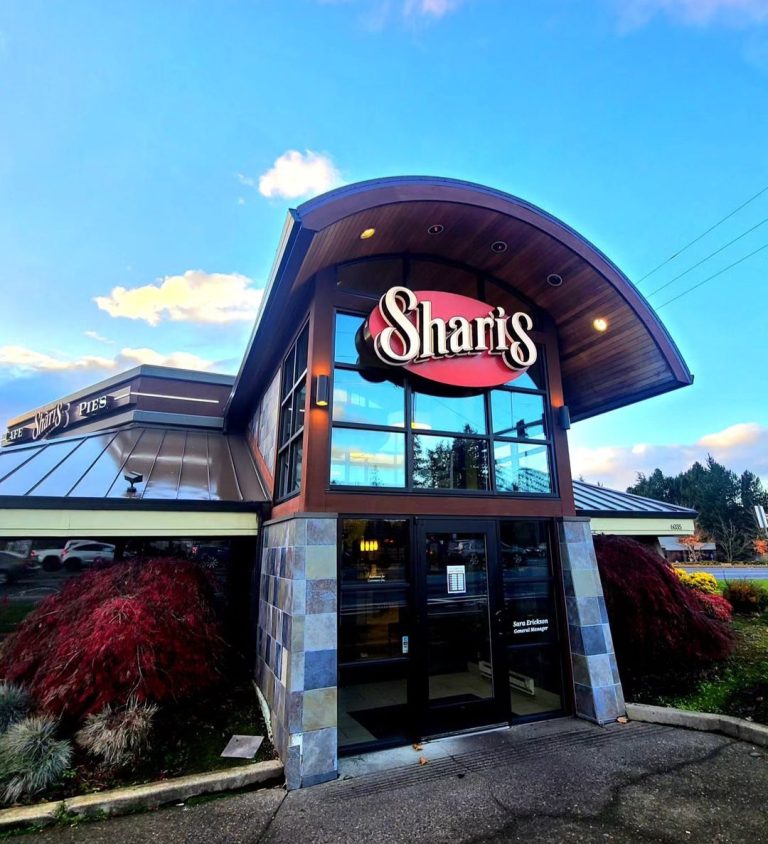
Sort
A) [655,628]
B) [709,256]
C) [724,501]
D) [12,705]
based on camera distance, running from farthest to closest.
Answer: [724,501], [709,256], [655,628], [12,705]

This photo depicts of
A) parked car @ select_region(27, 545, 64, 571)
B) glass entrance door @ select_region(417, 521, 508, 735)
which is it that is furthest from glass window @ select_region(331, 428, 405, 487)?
parked car @ select_region(27, 545, 64, 571)

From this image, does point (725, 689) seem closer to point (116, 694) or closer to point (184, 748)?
point (184, 748)

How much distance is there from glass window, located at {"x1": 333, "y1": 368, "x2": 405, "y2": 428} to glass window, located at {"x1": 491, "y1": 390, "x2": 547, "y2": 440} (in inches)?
63.2

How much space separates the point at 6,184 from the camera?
10.9 meters

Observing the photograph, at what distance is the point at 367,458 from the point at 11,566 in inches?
254

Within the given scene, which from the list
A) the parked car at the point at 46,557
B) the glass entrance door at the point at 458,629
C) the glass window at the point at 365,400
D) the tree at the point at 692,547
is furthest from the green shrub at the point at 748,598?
the tree at the point at 692,547

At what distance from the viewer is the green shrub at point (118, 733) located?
440cm

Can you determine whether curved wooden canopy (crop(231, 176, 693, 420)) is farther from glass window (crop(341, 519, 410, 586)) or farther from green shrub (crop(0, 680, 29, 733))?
green shrub (crop(0, 680, 29, 733))

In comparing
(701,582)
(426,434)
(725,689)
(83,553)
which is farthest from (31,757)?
(701,582)

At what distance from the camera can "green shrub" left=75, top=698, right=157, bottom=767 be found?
4402 millimetres

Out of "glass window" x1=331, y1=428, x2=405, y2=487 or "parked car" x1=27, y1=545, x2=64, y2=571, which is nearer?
"glass window" x1=331, y1=428, x2=405, y2=487

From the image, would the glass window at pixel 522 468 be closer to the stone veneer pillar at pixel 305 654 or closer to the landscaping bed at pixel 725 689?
the stone veneer pillar at pixel 305 654

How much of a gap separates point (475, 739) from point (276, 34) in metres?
12.6

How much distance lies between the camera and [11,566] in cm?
715
